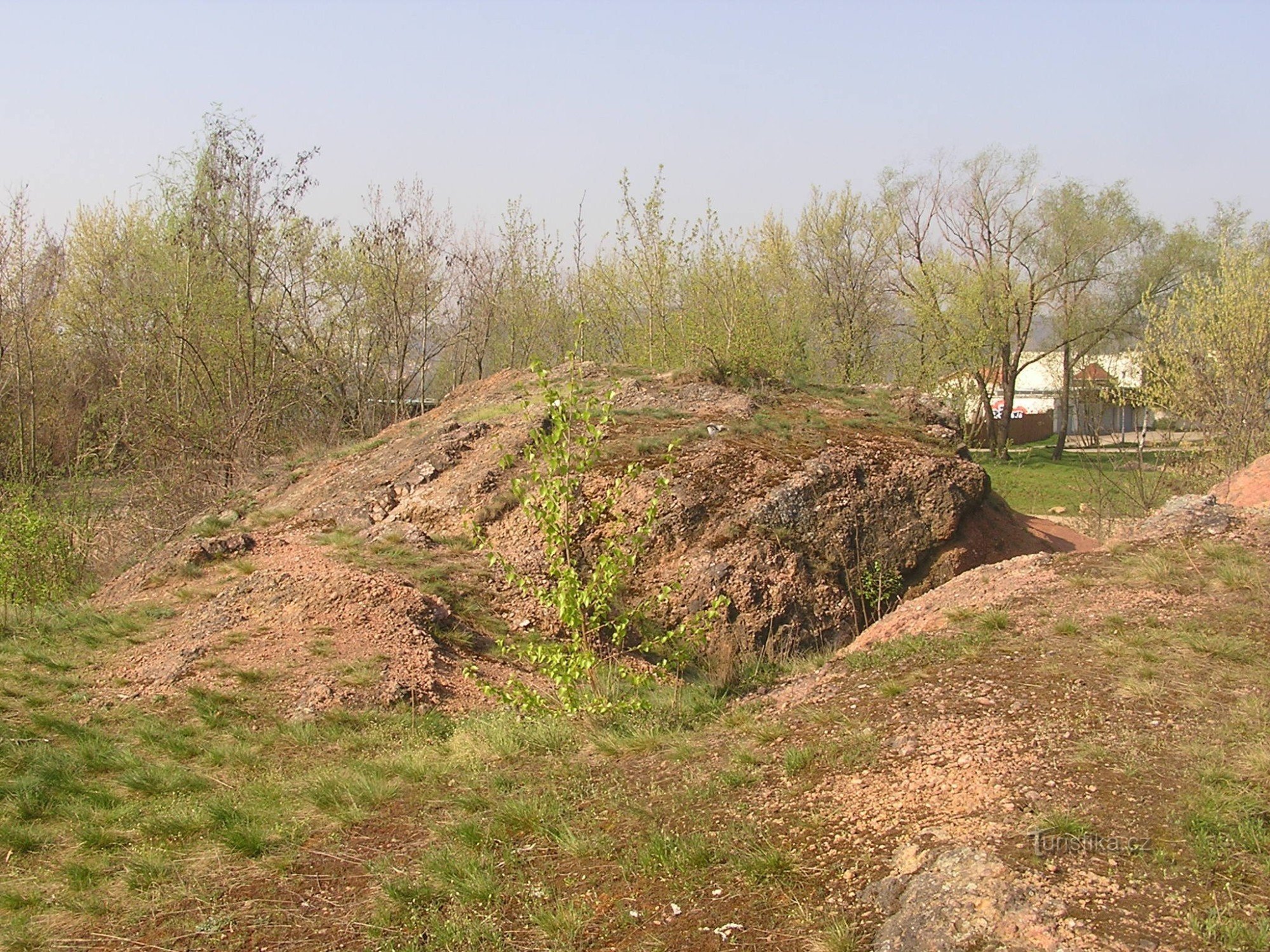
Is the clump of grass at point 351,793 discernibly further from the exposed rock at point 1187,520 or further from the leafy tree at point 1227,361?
the leafy tree at point 1227,361

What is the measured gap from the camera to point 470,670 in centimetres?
637

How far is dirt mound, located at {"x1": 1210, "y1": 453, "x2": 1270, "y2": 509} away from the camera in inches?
376

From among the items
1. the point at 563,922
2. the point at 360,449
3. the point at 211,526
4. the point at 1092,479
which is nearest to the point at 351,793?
the point at 563,922

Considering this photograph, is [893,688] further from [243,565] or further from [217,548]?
[217,548]

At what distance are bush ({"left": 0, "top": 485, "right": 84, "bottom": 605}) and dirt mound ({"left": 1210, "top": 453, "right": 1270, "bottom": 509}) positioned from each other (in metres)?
11.6

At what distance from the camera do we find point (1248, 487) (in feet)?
32.6

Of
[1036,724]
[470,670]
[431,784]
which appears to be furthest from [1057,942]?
[470,670]

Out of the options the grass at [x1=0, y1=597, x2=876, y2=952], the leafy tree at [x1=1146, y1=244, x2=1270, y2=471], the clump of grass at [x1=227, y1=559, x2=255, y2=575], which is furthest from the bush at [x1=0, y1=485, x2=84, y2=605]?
the leafy tree at [x1=1146, y1=244, x2=1270, y2=471]

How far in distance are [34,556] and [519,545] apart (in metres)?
4.96

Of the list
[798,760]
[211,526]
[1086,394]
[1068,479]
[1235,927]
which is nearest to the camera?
[1235,927]

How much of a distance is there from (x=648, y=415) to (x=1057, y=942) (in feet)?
30.4

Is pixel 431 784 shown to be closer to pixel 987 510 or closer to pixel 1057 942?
pixel 1057 942

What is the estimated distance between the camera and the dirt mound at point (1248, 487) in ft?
31.3

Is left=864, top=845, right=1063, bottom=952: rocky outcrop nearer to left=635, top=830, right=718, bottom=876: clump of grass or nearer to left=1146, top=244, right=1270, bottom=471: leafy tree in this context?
left=635, top=830, right=718, bottom=876: clump of grass
